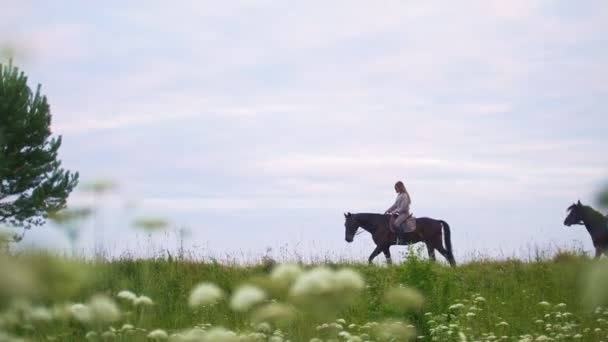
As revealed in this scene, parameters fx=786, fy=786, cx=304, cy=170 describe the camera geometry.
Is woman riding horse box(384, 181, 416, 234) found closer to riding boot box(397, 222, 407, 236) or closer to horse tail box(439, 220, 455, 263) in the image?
riding boot box(397, 222, 407, 236)

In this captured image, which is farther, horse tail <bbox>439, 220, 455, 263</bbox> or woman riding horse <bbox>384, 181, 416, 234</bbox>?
horse tail <bbox>439, 220, 455, 263</bbox>

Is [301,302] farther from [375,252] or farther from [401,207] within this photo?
[375,252]

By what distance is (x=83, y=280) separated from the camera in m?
2.61

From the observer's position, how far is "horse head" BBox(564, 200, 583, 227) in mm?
18859

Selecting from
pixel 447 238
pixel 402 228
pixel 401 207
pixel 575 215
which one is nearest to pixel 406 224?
pixel 402 228

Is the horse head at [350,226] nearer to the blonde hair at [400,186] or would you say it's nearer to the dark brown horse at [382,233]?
the dark brown horse at [382,233]

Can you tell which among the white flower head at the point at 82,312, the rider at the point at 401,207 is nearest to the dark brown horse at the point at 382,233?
the rider at the point at 401,207

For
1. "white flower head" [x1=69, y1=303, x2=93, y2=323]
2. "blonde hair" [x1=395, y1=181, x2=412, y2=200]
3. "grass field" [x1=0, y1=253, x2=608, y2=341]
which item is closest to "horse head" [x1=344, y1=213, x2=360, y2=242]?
"blonde hair" [x1=395, y1=181, x2=412, y2=200]

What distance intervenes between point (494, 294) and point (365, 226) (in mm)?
7760

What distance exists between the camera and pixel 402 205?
20.0m

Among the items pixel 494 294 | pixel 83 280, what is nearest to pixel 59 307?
pixel 83 280

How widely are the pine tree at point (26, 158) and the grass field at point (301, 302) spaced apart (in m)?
11.5

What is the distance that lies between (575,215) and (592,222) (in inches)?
17.2

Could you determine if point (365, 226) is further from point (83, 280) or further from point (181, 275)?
point (83, 280)
